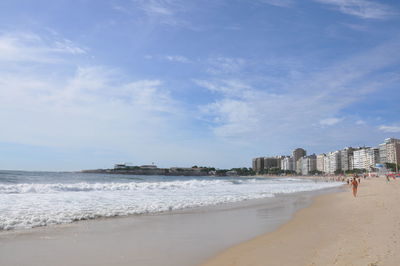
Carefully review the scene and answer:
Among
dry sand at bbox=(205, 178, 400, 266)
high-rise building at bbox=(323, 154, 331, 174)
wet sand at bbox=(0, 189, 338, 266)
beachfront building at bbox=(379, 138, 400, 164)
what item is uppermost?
beachfront building at bbox=(379, 138, 400, 164)

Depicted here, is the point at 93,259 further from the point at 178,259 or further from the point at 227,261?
the point at 227,261

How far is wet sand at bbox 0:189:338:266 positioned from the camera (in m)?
5.29

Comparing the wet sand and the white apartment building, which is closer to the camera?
the wet sand

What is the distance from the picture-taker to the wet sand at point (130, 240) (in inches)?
208

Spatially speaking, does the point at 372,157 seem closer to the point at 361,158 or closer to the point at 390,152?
the point at 361,158

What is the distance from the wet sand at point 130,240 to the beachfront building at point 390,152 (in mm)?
163098

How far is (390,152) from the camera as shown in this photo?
152 metres

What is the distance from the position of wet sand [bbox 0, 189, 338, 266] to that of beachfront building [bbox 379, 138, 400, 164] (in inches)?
6421

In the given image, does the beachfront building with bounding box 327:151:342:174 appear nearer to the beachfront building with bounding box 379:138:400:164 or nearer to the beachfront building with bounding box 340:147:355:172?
the beachfront building with bounding box 340:147:355:172

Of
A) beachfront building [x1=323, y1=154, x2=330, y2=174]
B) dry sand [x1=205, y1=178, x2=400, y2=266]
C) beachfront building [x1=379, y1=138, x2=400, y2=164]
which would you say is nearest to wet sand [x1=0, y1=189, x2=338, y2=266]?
dry sand [x1=205, y1=178, x2=400, y2=266]

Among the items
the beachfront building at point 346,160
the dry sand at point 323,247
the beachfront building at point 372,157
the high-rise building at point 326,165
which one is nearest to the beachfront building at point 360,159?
the beachfront building at point 372,157

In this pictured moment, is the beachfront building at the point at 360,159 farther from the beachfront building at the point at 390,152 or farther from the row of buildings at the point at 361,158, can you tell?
the beachfront building at the point at 390,152

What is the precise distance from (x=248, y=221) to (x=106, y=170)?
14437 centimetres

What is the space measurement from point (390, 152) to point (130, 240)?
572 ft
